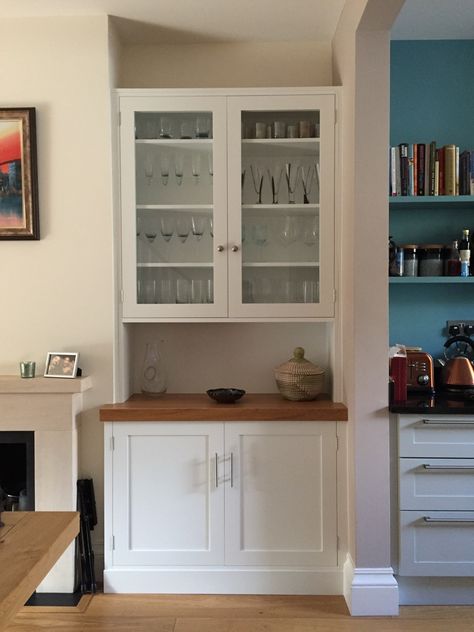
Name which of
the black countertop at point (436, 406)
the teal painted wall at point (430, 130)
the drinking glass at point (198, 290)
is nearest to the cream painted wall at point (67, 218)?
the drinking glass at point (198, 290)

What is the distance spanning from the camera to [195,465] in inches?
114

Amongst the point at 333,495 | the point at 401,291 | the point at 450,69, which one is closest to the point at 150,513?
the point at 333,495

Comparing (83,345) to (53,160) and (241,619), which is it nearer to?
(53,160)

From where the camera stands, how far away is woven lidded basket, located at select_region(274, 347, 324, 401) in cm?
301

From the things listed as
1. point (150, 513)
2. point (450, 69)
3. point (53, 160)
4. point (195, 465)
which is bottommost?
point (150, 513)

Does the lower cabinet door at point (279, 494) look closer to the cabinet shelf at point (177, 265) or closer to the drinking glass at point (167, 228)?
the cabinet shelf at point (177, 265)

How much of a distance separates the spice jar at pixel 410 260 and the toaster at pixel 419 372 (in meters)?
0.41

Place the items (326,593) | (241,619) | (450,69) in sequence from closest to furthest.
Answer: (241,619) < (326,593) < (450,69)

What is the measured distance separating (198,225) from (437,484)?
1560 millimetres

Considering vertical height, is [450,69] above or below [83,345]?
above

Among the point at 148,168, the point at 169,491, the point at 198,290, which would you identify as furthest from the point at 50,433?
the point at 148,168

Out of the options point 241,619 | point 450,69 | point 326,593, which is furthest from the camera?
point 450,69

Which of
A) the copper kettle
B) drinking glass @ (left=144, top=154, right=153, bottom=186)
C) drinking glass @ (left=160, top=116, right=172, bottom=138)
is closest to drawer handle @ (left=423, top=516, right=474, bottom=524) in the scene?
the copper kettle

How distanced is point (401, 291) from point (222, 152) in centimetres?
115
